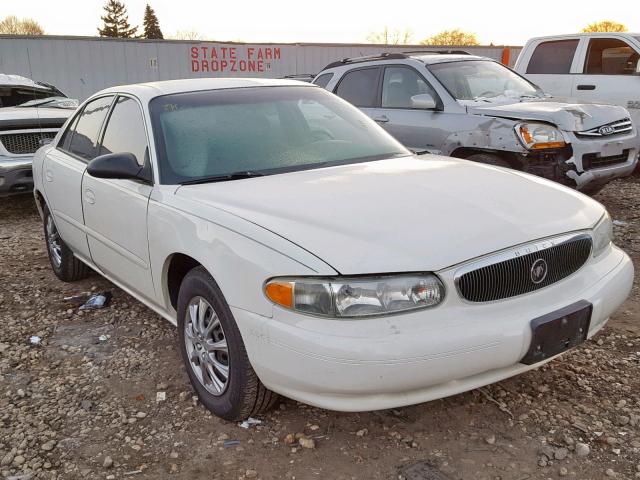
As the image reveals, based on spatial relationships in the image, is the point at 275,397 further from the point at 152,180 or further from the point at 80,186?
the point at 80,186

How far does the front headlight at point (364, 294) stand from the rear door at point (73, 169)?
233 cm

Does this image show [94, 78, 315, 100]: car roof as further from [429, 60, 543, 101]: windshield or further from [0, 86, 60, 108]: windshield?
[0, 86, 60, 108]: windshield

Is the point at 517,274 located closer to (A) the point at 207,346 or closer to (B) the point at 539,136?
(A) the point at 207,346

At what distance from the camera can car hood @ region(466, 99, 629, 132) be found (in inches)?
225

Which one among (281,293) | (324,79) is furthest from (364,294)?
(324,79)

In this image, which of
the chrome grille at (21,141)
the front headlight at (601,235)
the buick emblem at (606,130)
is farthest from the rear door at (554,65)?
the chrome grille at (21,141)

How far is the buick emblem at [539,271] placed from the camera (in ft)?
8.11

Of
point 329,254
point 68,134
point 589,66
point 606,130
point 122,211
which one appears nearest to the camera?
point 329,254

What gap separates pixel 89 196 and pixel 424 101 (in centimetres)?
374

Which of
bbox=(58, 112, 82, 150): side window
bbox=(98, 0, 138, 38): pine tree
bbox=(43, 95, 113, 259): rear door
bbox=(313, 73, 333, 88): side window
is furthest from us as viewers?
bbox=(98, 0, 138, 38): pine tree

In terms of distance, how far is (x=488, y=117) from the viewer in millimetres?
5902

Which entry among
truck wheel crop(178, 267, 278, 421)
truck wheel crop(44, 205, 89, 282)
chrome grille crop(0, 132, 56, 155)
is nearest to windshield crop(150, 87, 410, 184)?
truck wheel crop(178, 267, 278, 421)

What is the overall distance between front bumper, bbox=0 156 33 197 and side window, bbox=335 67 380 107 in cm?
378

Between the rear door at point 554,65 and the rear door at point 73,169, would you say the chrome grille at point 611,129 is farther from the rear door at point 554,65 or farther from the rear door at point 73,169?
the rear door at point 73,169
